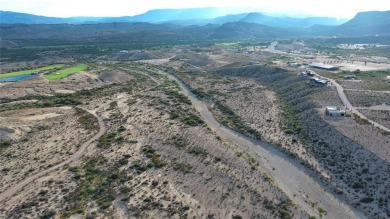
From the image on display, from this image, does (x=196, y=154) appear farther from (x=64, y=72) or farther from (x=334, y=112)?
(x=64, y=72)

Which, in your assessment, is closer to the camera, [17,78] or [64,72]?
[17,78]

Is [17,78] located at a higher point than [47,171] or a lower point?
lower

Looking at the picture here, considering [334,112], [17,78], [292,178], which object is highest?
[334,112]

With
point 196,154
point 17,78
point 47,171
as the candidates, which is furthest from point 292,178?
point 17,78

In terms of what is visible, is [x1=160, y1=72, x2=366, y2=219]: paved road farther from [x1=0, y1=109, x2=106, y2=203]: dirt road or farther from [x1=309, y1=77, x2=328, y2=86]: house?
[x1=309, y1=77, x2=328, y2=86]: house

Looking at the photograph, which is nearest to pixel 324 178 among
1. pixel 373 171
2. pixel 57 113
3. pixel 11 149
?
pixel 373 171

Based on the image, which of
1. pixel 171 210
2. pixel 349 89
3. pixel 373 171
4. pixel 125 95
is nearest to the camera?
pixel 171 210

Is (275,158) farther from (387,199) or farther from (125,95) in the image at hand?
(125,95)

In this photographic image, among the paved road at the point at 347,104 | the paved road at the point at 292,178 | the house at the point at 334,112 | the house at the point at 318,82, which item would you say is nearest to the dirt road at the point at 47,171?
the paved road at the point at 292,178

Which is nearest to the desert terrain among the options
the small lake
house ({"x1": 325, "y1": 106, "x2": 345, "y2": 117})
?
house ({"x1": 325, "y1": 106, "x2": 345, "y2": 117})
